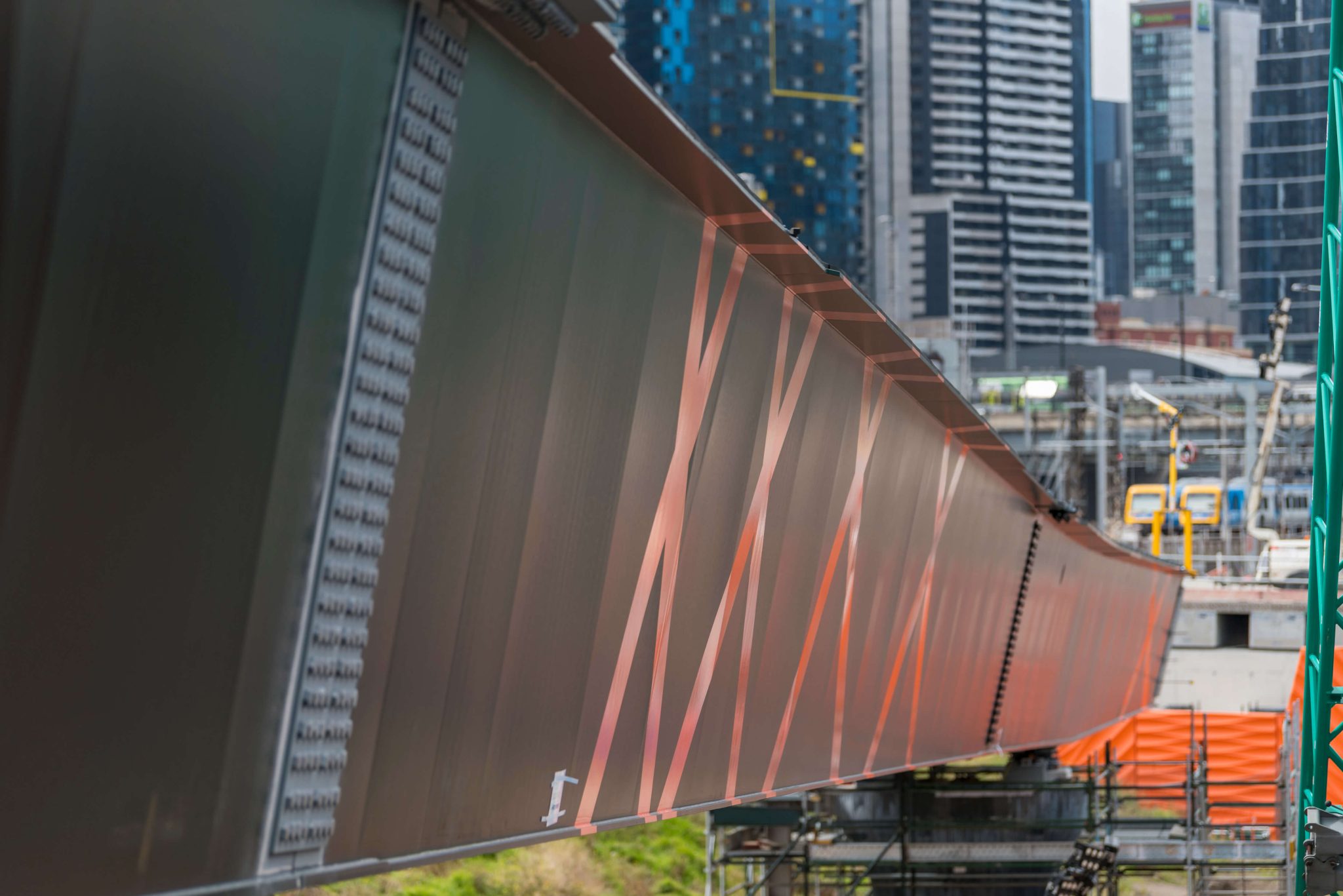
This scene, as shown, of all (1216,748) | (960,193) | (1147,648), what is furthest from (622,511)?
(960,193)

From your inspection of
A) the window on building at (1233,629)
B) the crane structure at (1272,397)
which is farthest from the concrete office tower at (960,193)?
the window on building at (1233,629)

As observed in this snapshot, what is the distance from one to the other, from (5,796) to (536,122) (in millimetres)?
2479

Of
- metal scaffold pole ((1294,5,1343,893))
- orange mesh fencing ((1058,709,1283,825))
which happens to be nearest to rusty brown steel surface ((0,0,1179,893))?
metal scaffold pole ((1294,5,1343,893))

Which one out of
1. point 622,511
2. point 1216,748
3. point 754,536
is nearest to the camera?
point 622,511

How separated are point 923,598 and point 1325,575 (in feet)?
→ 12.2

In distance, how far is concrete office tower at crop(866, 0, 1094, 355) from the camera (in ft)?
621

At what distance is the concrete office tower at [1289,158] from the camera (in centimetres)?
18088

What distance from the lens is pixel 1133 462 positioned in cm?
9881

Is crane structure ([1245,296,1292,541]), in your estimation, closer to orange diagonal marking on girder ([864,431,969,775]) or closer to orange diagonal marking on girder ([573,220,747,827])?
orange diagonal marking on girder ([864,431,969,775])

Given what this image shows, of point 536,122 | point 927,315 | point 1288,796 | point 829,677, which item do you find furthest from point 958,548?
point 927,315

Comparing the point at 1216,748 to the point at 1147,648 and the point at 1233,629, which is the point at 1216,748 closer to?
the point at 1147,648

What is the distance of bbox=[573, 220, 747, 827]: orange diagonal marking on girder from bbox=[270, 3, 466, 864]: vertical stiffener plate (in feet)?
7.48

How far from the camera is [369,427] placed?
379 cm

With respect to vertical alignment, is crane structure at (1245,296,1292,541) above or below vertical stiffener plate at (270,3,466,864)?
above
